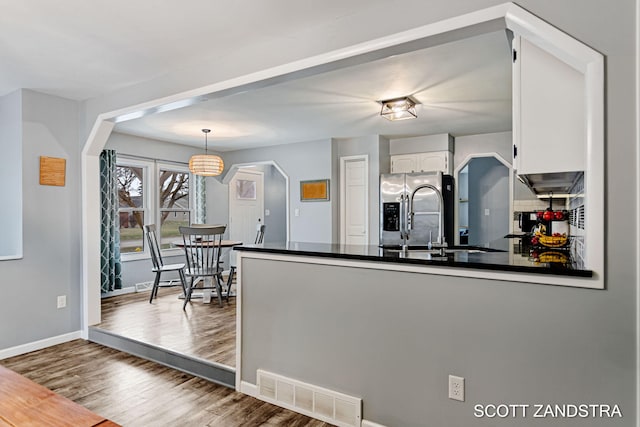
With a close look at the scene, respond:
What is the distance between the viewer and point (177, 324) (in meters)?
3.73

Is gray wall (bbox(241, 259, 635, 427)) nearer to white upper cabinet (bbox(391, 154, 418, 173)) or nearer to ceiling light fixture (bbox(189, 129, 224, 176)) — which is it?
ceiling light fixture (bbox(189, 129, 224, 176))

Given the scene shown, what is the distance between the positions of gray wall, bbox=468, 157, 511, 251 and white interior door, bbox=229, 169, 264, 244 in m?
4.18

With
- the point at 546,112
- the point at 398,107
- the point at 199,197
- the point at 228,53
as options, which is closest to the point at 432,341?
the point at 546,112

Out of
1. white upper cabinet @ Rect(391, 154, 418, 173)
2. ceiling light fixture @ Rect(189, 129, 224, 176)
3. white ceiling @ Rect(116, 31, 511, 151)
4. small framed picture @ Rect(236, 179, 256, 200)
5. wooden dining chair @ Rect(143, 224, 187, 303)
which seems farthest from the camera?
small framed picture @ Rect(236, 179, 256, 200)

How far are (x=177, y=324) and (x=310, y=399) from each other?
201 centimetres

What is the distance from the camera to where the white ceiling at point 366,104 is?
2.88 meters

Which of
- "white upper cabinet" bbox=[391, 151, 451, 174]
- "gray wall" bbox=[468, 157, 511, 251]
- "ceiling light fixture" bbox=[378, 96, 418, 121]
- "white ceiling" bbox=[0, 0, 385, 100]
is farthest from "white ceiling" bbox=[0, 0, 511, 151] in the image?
"gray wall" bbox=[468, 157, 511, 251]

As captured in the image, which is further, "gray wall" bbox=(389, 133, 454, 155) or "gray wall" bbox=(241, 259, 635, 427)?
"gray wall" bbox=(389, 133, 454, 155)

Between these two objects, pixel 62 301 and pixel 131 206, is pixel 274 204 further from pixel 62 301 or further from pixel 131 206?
pixel 62 301

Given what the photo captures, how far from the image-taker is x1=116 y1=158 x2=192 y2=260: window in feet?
18.1

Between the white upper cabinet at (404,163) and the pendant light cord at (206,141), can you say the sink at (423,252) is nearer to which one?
the white upper cabinet at (404,163)

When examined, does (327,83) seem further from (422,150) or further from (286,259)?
(422,150)

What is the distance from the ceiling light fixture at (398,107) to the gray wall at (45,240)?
10.3 feet

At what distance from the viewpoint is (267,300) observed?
2506 mm
